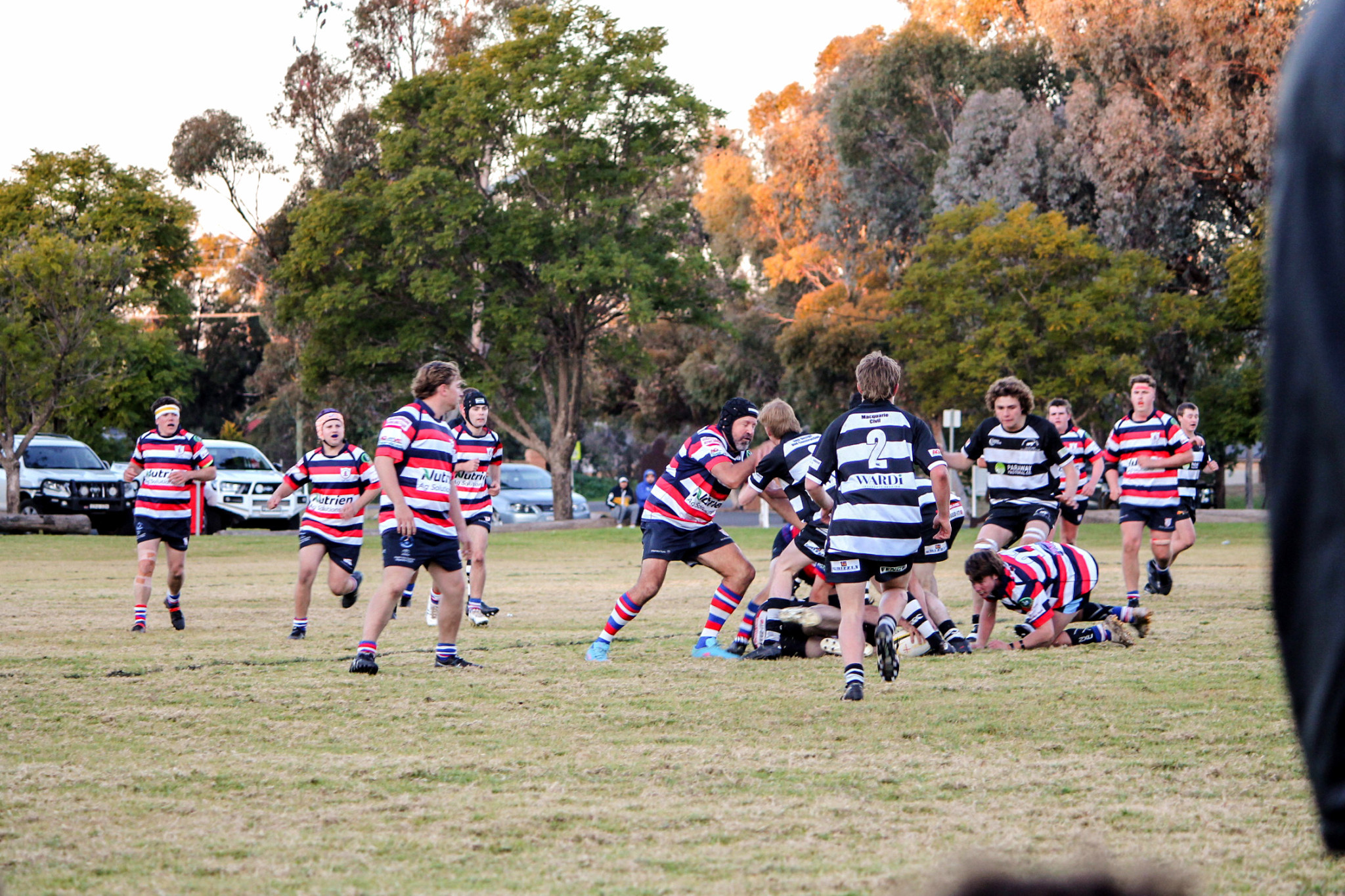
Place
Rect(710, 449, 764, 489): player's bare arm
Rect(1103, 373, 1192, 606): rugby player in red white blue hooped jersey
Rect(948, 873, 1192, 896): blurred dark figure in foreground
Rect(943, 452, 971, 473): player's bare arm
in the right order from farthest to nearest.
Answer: Rect(1103, 373, 1192, 606): rugby player in red white blue hooped jersey, Rect(943, 452, 971, 473): player's bare arm, Rect(710, 449, 764, 489): player's bare arm, Rect(948, 873, 1192, 896): blurred dark figure in foreground

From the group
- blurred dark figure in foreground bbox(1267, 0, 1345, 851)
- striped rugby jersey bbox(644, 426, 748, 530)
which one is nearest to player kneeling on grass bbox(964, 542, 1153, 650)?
striped rugby jersey bbox(644, 426, 748, 530)

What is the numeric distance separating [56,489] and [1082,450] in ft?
77.5

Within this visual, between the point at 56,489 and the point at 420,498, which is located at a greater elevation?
the point at 420,498

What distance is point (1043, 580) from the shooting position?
983 cm

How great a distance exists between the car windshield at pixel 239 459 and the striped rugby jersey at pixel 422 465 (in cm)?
2412

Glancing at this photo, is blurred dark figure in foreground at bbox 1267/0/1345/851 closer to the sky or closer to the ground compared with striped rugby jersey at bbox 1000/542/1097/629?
closer to the sky

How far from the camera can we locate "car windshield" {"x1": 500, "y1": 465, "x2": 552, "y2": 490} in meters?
38.6

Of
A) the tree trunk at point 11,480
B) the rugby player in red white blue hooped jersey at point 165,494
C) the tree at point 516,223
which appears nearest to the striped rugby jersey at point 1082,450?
the rugby player in red white blue hooped jersey at point 165,494

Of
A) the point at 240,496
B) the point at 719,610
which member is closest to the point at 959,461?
the point at 719,610

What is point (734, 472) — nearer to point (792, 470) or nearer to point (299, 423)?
point (792, 470)

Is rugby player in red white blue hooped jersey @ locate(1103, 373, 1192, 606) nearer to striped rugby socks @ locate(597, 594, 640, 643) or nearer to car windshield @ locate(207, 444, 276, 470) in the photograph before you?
striped rugby socks @ locate(597, 594, 640, 643)

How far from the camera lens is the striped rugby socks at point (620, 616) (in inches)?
375

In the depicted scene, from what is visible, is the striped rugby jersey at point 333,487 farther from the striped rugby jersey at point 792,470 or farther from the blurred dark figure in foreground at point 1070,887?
the blurred dark figure in foreground at point 1070,887

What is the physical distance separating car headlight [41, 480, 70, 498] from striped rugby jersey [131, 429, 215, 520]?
19.9m
